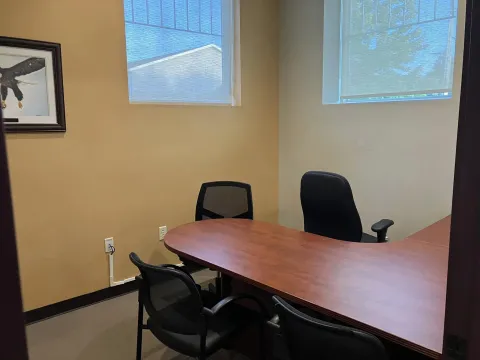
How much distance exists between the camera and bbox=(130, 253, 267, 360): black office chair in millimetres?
1652

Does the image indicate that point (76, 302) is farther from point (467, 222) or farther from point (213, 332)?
point (467, 222)

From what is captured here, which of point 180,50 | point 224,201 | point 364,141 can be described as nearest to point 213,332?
point 224,201

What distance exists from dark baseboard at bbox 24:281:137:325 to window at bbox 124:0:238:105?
1.55 metres

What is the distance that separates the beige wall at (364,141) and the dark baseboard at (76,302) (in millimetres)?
1871

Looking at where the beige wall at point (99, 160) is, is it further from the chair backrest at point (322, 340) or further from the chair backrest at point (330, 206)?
the chair backrest at point (322, 340)

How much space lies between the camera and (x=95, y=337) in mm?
2588

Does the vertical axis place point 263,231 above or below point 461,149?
below

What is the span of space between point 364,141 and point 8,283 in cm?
334

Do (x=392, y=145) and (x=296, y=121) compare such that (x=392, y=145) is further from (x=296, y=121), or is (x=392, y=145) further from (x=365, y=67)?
(x=296, y=121)

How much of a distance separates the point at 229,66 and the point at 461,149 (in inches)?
132

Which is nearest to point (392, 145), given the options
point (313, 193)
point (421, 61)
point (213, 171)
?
point (421, 61)

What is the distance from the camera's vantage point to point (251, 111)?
12.7 feet

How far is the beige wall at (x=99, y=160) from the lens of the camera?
8.73 ft

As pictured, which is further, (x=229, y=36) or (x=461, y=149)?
(x=229, y=36)
